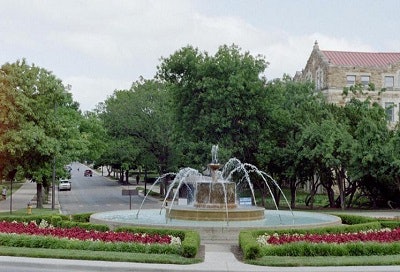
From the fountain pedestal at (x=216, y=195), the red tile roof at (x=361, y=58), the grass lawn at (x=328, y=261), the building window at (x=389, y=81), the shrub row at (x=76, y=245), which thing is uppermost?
the red tile roof at (x=361, y=58)

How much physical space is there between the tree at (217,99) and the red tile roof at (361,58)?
2122 centimetres

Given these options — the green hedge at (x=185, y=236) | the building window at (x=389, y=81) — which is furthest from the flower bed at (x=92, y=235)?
the building window at (x=389, y=81)

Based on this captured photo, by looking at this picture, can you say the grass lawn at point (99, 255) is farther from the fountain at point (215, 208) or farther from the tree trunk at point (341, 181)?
the tree trunk at point (341, 181)

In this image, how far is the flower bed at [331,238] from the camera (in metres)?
20.3

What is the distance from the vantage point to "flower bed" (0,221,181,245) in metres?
20.3

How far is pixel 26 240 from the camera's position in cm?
2017

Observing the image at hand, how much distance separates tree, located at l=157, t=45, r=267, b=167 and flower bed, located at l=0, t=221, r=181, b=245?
23.9m

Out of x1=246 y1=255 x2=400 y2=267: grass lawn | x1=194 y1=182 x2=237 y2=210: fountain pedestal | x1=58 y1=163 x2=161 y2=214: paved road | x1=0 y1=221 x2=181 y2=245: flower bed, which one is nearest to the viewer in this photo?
x1=246 y1=255 x2=400 y2=267: grass lawn

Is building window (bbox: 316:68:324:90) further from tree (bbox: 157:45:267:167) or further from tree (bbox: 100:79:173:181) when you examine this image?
tree (bbox: 157:45:267:167)

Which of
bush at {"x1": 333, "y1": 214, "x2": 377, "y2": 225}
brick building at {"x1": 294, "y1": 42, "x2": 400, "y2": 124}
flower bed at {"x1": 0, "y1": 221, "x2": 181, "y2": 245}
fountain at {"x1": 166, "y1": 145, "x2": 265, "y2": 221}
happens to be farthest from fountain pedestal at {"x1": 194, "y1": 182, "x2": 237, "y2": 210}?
brick building at {"x1": 294, "y1": 42, "x2": 400, "y2": 124}

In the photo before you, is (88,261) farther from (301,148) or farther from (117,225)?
(301,148)

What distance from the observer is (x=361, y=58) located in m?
68.6

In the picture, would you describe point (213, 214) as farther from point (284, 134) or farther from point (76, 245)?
point (284, 134)

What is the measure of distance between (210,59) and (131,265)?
31508mm
